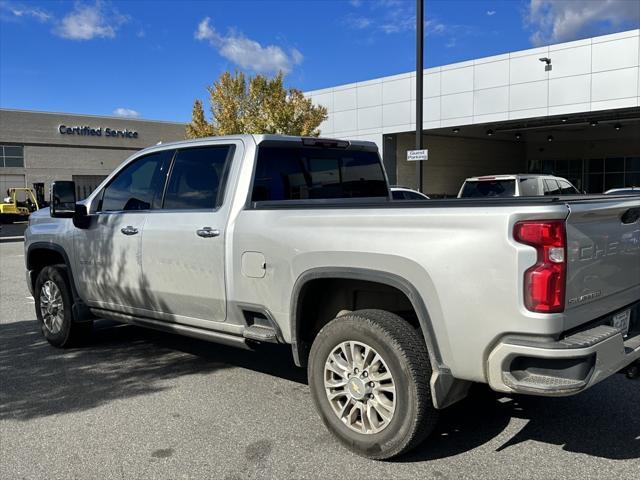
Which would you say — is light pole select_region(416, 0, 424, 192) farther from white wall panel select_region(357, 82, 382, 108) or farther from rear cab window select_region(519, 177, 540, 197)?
white wall panel select_region(357, 82, 382, 108)

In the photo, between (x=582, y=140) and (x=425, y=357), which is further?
(x=582, y=140)

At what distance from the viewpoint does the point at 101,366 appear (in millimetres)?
5406

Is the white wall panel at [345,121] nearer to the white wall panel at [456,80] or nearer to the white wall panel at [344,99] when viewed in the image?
the white wall panel at [344,99]

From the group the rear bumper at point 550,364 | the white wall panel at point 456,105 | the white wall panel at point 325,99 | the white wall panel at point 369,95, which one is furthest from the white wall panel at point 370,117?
the rear bumper at point 550,364

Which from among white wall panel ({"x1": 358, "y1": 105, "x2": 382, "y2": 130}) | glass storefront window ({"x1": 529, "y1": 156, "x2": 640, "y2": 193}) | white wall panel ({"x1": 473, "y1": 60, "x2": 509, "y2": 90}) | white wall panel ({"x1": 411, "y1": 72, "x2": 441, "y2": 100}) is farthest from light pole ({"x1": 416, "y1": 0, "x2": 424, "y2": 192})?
glass storefront window ({"x1": 529, "y1": 156, "x2": 640, "y2": 193})

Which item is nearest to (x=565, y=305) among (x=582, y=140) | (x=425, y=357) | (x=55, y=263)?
(x=425, y=357)

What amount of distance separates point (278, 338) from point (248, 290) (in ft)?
1.31

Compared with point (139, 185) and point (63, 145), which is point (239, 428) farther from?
point (63, 145)

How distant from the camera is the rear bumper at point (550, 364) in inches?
108

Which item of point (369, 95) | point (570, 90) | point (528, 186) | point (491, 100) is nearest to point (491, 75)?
point (491, 100)

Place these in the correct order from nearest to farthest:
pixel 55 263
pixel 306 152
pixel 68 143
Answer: pixel 306 152
pixel 55 263
pixel 68 143

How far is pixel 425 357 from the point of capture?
128 inches

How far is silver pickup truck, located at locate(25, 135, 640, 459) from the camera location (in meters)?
2.80

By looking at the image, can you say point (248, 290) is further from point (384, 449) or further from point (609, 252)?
point (609, 252)
